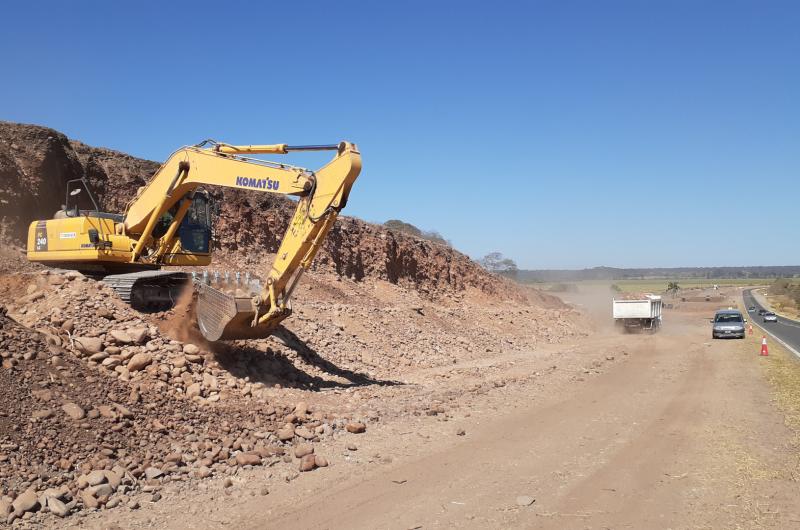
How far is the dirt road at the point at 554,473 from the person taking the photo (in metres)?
6.64

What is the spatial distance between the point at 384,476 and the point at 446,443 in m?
1.77

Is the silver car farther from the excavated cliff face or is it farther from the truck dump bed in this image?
the excavated cliff face

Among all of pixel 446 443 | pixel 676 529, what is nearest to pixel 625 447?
pixel 446 443

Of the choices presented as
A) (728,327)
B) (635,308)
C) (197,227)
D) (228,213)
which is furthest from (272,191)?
(635,308)

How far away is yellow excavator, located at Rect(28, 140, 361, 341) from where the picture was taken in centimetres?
1154

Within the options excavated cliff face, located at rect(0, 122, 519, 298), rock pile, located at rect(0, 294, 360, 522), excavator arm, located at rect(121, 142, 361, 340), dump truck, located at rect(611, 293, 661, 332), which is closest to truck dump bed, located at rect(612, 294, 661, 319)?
dump truck, located at rect(611, 293, 661, 332)

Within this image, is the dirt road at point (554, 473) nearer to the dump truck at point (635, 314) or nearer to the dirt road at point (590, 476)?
the dirt road at point (590, 476)

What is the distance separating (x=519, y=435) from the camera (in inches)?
396

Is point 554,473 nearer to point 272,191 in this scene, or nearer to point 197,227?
point 272,191

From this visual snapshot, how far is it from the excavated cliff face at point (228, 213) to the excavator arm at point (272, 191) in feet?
34.4

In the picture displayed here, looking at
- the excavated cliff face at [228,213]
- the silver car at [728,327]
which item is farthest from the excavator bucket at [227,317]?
the silver car at [728,327]

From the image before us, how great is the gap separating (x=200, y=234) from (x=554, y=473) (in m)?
9.98

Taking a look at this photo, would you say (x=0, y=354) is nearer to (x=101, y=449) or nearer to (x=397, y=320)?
(x=101, y=449)

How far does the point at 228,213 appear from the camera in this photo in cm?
2589
